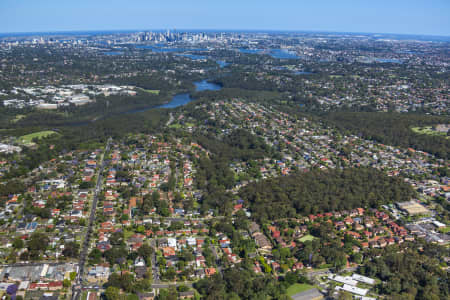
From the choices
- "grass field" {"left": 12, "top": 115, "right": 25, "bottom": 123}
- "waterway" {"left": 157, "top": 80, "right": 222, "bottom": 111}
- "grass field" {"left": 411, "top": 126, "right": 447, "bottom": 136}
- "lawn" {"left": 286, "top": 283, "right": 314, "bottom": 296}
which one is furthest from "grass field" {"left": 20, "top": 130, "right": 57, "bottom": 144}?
"grass field" {"left": 411, "top": 126, "right": 447, "bottom": 136}

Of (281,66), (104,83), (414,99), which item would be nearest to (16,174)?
(104,83)

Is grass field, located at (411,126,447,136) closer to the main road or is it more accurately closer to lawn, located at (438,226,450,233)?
lawn, located at (438,226,450,233)

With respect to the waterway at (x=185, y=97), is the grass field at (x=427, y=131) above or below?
below

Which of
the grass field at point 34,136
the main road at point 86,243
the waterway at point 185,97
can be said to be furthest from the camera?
the waterway at point 185,97

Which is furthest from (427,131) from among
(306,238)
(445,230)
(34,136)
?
(34,136)

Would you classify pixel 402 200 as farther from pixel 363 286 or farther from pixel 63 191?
pixel 63 191

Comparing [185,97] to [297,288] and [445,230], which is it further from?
[297,288]

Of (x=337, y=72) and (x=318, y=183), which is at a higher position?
(x=337, y=72)

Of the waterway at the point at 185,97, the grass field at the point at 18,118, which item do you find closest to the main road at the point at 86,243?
the grass field at the point at 18,118

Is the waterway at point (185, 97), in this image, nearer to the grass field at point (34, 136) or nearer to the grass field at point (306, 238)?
the grass field at point (34, 136)
